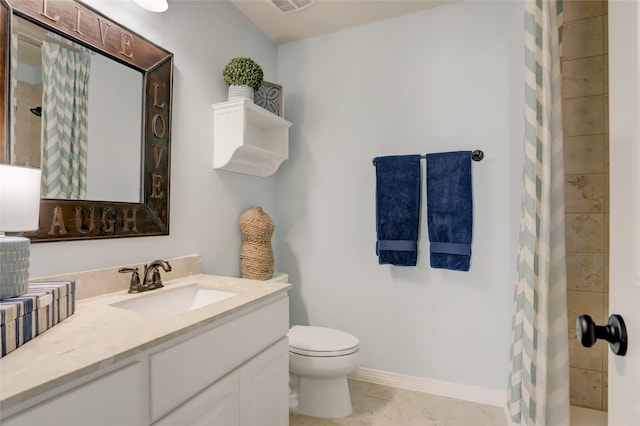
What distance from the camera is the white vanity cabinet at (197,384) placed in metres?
0.69

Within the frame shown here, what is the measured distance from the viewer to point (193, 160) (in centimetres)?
180

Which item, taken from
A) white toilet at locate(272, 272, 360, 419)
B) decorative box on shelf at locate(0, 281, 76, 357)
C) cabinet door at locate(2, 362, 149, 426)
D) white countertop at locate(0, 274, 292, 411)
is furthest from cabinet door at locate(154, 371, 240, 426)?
white toilet at locate(272, 272, 360, 419)

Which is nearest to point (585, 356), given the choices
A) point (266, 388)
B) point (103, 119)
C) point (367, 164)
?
point (266, 388)

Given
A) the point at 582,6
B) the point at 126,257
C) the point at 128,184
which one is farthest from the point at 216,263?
the point at 582,6

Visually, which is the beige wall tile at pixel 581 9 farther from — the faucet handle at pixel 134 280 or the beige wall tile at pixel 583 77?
the faucet handle at pixel 134 280

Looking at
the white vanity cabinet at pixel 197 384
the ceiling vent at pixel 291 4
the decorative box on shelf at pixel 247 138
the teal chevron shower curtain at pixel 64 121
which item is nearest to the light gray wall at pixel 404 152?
the decorative box on shelf at pixel 247 138

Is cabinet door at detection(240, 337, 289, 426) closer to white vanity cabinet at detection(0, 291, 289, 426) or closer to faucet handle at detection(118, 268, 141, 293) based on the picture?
white vanity cabinet at detection(0, 291, 289, 426)

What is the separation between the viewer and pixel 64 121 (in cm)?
123

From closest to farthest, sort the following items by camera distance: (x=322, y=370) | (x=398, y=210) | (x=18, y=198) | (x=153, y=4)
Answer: (x=18, y=198) → (x=153, y=4) → (x=322, y=370) → (x=398, y=210)

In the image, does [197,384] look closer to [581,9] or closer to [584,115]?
[584,115]

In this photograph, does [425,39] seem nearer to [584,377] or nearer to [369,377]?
[584,377]

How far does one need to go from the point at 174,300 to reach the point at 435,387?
5.54 ft

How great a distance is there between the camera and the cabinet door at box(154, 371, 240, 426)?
3.06 feet

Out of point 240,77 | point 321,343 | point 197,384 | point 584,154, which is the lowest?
point 321,343
